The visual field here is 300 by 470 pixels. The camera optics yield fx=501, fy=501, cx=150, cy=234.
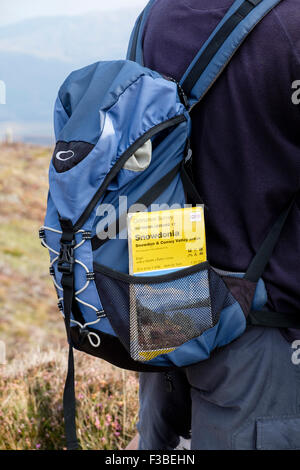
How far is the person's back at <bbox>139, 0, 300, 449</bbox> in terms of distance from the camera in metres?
1.35

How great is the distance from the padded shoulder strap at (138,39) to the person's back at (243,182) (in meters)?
0.03

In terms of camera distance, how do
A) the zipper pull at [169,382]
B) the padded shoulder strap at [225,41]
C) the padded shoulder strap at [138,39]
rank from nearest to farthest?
the padded shoulder strap at [225,41] → the padded shoulder strap at [138,39] → the zipper pull at [169,382]

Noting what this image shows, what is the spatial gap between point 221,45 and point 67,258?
709 mm

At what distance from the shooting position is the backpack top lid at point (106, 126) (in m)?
1.34

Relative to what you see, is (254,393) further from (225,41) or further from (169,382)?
(225,41)

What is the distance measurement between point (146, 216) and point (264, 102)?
44 centimetres

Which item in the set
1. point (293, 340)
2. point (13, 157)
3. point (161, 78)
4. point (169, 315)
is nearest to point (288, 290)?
point (293, 340)

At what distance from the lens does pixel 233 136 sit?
4.63 feet

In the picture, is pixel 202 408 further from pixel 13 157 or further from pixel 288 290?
pixel 13 157

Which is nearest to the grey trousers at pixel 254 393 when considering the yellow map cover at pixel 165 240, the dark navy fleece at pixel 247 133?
the dark navy fleece at pixel 247 133

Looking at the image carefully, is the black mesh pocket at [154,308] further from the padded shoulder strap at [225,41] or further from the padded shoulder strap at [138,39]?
the padded shoulder strap at [138,39]

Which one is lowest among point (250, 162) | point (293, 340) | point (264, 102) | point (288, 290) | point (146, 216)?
point (293, 340)

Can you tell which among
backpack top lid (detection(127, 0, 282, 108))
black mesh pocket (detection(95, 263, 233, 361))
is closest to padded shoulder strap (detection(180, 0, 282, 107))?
backpack top lid (detection(127, 0, 282, 108))
